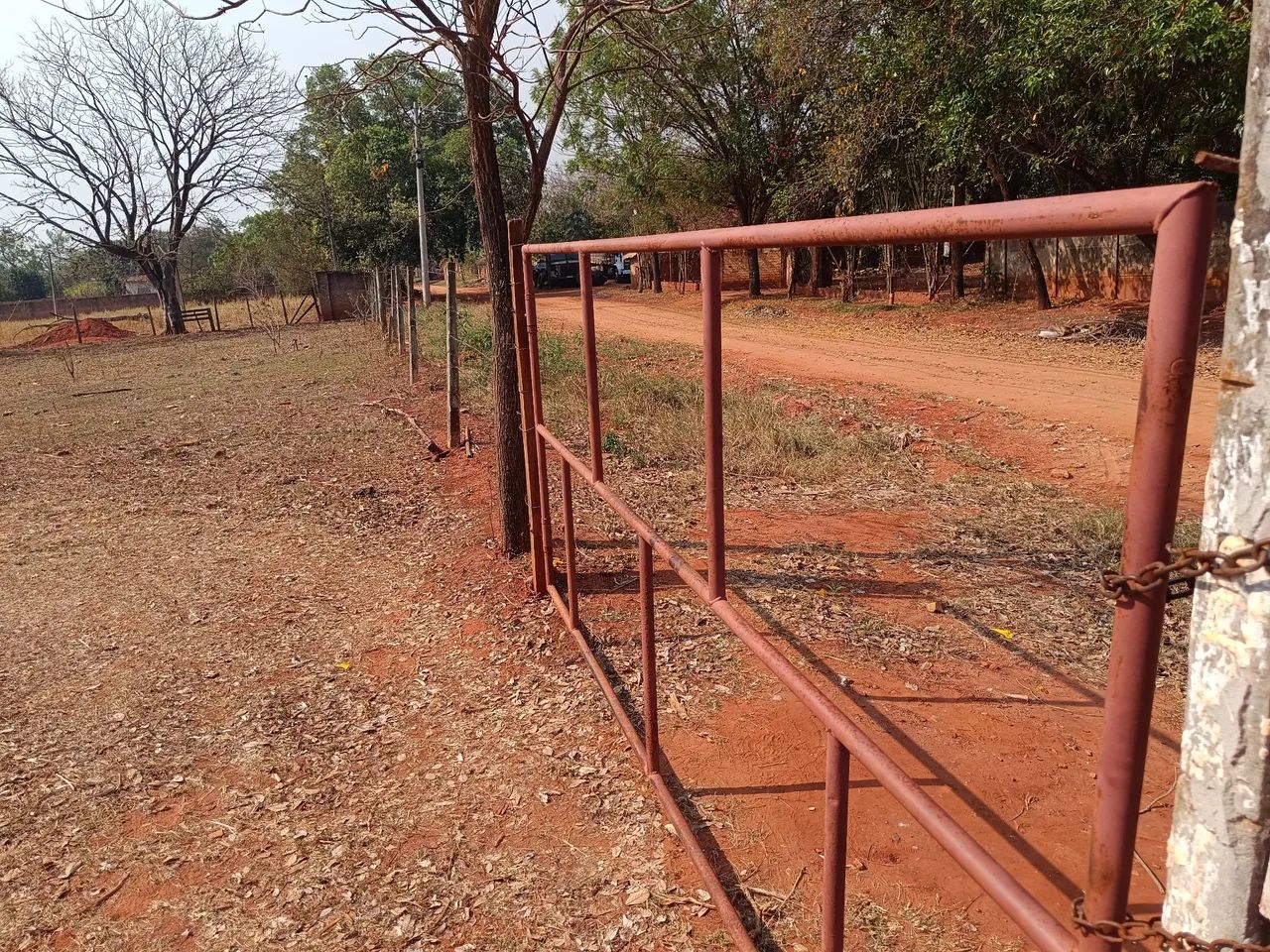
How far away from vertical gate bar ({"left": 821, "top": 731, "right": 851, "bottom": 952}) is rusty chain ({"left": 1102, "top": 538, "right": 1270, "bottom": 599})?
89 centimetres

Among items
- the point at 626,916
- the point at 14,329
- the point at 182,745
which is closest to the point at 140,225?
the point at 14,329

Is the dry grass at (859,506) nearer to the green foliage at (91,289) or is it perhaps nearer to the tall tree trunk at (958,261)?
the tall tree trunk at (958,261)

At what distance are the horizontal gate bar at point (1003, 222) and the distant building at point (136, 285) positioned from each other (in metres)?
57.1

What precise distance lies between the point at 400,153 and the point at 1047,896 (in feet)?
117

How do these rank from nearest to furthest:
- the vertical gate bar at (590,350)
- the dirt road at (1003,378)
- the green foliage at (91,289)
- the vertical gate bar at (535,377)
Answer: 1. the vertical gate bar at (590,350)
2. the vertical gate bar at (535,377)
3. the dirt road at (1003,378)
4. the green foliage at (91,289)

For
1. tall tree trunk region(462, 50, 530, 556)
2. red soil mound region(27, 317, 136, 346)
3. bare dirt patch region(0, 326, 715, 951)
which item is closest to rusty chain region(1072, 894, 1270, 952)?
bare dirt patch region(0, 326, 715, 951)

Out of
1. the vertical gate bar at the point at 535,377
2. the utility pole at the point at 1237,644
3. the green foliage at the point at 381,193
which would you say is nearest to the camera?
the utility pole at the point at 1237,644

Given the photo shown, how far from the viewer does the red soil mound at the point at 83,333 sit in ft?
91.2

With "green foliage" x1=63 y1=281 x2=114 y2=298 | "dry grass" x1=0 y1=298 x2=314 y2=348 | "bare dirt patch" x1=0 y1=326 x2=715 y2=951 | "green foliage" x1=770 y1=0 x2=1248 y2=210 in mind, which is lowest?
"bare dirt patch" x1=0 y1=326 x2=715 y2=951

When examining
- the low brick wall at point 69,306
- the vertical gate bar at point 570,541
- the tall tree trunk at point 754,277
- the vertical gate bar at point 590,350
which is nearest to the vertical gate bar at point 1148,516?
the vertical gate bar at point 590,350

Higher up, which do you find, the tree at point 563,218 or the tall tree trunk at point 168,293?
the tree at point 563,218

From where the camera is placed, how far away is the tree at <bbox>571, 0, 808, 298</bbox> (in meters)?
21.0

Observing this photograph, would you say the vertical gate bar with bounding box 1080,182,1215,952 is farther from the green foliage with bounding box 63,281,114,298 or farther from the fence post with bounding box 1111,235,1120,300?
the green foliage with bounding box 63,281,114,298

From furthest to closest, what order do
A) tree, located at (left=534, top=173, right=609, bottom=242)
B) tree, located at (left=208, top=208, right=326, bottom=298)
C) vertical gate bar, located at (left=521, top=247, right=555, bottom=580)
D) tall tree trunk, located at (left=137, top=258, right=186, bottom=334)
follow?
tree, located at (left=534, top=173, right=609, bottom=242), tree, located at (left=208, top=208, right=326, bottom=298), tall tree trunk, located at (left=137, top=258, right=186, bottom=334), vertical gate bar, located at (left=521, top=247, right=555, bottom=580)
